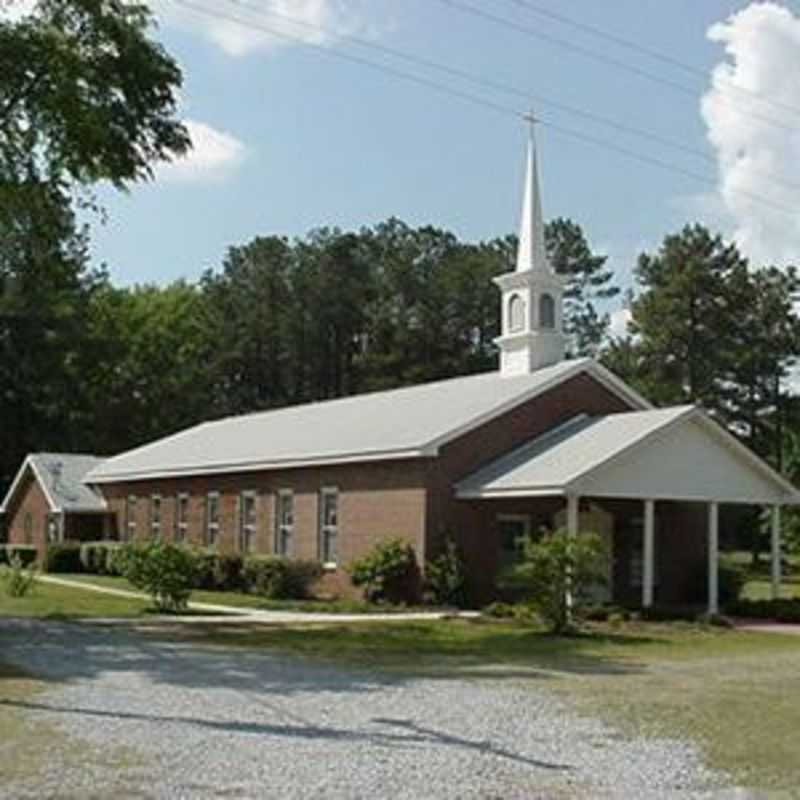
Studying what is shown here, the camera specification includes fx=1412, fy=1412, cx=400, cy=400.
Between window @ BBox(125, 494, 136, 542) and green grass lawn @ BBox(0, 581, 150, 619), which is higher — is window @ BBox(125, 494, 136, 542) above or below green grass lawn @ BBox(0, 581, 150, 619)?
above

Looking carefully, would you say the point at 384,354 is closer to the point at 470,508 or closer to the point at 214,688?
the point at 470,508

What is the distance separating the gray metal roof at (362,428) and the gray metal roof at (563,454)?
1.12 metres

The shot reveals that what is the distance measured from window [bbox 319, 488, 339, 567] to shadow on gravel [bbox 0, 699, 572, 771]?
72.5 feet

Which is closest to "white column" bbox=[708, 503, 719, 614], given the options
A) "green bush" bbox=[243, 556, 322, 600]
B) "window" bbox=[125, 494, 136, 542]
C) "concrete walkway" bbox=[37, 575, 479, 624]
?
"concrete walkway" bbox=[37, 575, 479, 624]

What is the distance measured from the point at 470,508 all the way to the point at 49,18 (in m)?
14.4

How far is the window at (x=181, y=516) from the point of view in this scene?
4528 cm

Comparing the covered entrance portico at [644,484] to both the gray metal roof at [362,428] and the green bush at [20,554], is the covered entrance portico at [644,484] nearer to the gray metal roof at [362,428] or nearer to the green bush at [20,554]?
the gray metal roof at [362,428]

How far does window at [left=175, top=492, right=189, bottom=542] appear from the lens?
45.3 metres

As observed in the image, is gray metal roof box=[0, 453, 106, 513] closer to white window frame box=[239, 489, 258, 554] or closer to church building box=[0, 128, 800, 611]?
church building box=[0, 128, 800, 611]

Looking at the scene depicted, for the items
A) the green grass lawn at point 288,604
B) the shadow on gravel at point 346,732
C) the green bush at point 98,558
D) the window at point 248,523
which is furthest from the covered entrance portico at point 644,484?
the green bush at point 98,558

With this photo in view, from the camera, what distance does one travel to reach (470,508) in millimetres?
32438

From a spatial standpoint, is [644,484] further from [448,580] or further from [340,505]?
[340,505]

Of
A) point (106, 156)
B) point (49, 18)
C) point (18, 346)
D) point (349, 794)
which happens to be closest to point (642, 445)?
point (106, 156)

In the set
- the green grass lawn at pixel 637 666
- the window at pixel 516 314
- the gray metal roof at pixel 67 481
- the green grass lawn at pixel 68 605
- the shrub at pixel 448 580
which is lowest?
the green grass lawn at pixel 68 605
